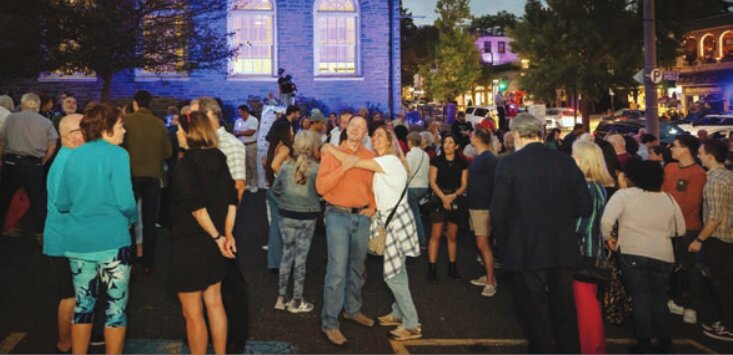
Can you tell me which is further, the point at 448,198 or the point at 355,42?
the point at 355,42

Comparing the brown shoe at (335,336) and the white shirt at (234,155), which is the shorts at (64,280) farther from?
the brown shoe at (335,336)

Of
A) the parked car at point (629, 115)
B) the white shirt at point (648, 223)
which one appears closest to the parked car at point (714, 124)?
the parked car at point (629, 115)

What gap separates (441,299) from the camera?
24.3ft

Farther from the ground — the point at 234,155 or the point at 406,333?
the point at 234,155

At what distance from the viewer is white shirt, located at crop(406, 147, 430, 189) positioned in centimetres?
808

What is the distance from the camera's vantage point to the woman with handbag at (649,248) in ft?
18.1

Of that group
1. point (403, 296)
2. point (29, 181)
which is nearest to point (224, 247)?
point (403, 296)

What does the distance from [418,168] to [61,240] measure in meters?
4.28

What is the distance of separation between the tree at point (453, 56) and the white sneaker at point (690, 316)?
51860 millimetres

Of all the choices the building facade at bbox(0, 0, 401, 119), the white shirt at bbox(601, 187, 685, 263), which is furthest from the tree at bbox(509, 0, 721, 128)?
the white shirt at bbox(601, 187, 685, 263)

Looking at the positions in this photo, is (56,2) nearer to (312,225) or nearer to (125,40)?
(125,40)

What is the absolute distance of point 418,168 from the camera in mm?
8070

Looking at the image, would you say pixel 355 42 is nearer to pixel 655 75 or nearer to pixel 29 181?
pixel 655 75

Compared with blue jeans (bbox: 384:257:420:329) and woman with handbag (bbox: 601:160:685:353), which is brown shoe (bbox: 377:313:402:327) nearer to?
blue jeans (bbox: 384:257:420:329)
